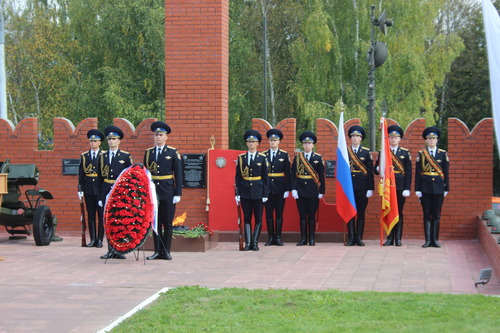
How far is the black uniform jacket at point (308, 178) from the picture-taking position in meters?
13.2

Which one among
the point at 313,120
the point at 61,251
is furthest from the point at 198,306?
the point at 313,120

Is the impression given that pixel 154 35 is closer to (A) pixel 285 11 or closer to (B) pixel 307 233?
(A) pixel 285 11

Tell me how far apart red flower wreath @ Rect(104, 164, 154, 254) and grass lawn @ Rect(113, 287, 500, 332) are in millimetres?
2671

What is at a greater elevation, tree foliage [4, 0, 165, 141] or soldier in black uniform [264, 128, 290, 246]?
tree foliage [4, 0, 165, 141]

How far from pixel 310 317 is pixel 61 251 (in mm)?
6497

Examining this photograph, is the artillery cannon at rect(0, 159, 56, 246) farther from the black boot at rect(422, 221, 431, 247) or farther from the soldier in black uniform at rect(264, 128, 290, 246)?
the black boot at rect(422, 221, 431, 247)

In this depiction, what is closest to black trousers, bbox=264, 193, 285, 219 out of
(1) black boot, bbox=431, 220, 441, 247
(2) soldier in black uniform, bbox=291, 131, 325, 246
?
(2) soldier in black uniform, bbox=291, 131, 325, 246

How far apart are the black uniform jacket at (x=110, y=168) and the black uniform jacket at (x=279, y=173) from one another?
242 cm

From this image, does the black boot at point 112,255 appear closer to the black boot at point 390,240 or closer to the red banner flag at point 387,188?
the red banner flag at point 387,188

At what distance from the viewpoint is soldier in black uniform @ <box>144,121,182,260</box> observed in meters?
11.7

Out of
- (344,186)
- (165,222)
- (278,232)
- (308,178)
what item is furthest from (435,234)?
(165,222)

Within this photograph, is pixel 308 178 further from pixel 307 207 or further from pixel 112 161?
pixel 112 161

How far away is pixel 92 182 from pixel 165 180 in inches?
77.6

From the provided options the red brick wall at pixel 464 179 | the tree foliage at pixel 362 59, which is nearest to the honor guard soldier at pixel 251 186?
the red brick wall at pixel 464 179
